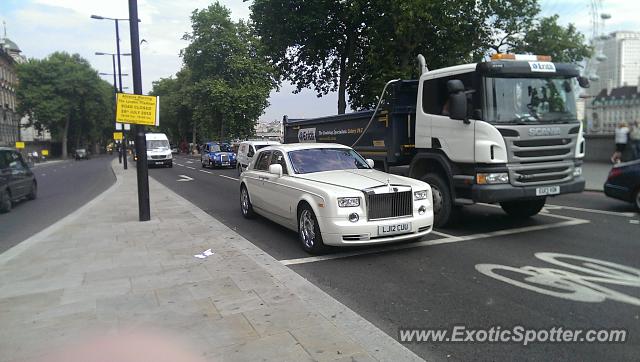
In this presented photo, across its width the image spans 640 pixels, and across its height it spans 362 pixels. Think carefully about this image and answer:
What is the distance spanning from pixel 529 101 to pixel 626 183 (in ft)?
11.4

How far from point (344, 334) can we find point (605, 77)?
68.1 metres

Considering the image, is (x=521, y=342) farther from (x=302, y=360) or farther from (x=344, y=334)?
(x=302, y=360)

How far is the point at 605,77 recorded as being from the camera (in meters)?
59.6

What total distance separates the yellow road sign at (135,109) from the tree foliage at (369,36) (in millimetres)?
13686

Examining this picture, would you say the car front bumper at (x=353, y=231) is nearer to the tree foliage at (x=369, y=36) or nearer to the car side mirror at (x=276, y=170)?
the car side mirror at (x=276, y=170)

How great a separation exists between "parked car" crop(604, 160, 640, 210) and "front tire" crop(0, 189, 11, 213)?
1467cm

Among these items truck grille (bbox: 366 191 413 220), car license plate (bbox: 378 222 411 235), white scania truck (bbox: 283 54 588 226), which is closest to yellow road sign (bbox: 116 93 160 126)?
truck grille (bbox: 366 191 413 220)

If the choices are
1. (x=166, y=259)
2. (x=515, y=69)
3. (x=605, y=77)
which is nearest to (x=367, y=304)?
(x=166, y=259)

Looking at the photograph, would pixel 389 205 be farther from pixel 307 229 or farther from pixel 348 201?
pixel 307 229

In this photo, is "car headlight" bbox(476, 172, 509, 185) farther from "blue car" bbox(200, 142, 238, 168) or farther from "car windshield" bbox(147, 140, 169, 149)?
"car windshield" bbox(147, 140, 169, 149)

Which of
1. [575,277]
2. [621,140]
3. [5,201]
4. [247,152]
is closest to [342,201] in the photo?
[575,277]

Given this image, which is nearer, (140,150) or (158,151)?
(140,150)

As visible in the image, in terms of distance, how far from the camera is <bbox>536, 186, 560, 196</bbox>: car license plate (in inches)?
293

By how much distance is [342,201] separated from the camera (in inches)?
243
